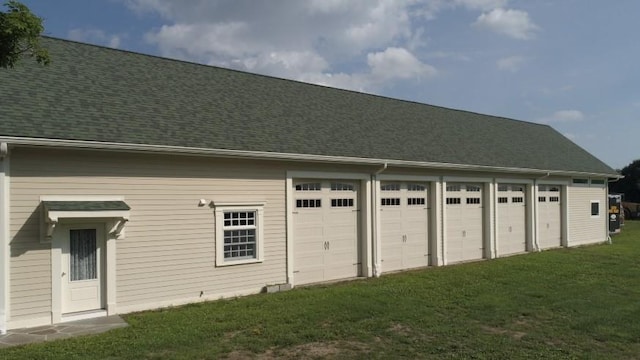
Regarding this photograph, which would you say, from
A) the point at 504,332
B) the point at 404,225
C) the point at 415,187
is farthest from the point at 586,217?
the point at 504,332

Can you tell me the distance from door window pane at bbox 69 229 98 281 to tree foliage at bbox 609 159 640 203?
215 ft

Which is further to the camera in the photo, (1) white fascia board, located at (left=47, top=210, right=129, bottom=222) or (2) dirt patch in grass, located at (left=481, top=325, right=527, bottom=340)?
(1) white fascia board, located at (left=47, top=210, right=129, bottom=222)

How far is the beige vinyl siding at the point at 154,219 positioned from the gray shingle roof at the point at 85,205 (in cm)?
23

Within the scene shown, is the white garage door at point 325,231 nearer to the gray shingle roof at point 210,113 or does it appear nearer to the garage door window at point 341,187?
the garage door window at point 341,187

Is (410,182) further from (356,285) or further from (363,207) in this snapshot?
(356,285)

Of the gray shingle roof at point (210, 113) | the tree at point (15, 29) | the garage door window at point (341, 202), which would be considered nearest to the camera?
the tree at point (15, 29)

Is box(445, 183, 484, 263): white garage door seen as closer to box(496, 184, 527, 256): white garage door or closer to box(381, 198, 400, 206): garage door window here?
box(496, 184, 527, 256): white garage door

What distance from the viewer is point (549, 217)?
22.1 m

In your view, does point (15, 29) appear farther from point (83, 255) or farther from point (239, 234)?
point (239, 234)

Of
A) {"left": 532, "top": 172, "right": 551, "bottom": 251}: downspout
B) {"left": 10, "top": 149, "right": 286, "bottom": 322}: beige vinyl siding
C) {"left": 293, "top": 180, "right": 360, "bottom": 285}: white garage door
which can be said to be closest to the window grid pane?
{"left": 10, "top": 149, "right": 286, "bottom": 322}: beige vinyl siding

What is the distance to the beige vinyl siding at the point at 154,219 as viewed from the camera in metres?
9.24

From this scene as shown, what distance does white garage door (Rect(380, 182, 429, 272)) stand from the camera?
15.3 metres

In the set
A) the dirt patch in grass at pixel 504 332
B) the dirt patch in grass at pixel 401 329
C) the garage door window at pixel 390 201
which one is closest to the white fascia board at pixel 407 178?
the garage door window at pixel 390 201

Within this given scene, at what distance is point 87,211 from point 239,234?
364cm
